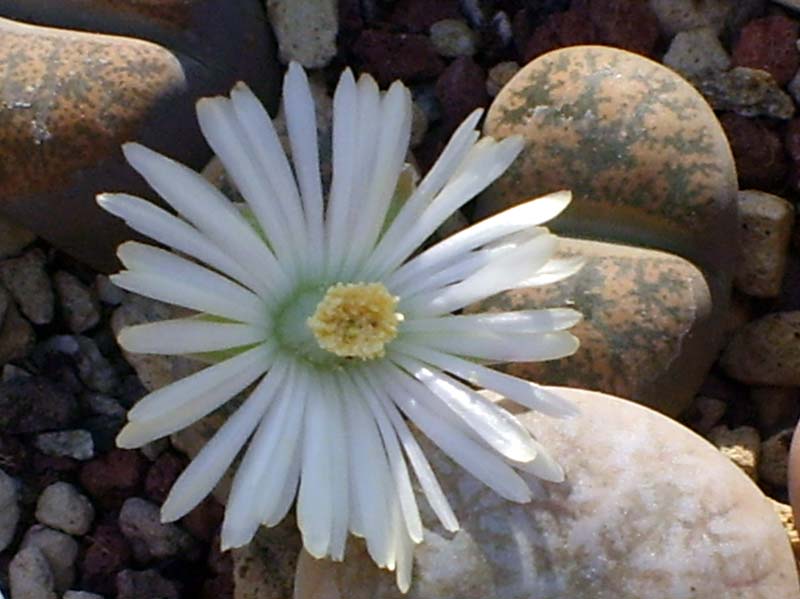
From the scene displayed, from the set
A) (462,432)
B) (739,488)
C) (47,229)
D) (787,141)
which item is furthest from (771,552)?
(47,229)

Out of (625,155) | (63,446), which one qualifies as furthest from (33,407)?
(625,155)

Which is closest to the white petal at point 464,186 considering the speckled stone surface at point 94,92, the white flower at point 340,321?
the white flower at point 340,321

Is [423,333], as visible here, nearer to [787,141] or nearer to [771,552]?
[771,552]

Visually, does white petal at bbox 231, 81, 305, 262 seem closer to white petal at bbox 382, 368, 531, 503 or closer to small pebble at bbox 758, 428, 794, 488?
white petal at bbox 382, 368, 531, 503

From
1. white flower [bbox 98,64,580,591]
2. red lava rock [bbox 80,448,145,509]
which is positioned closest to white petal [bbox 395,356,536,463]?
white flower [bbox 98,64,580,591]

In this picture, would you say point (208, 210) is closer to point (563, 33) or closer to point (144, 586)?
point (144, 586)

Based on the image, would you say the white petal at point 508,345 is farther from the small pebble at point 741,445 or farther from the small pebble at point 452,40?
the small pebble at point 452,40
